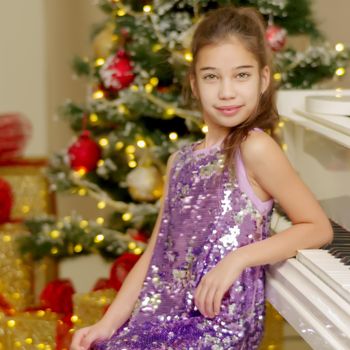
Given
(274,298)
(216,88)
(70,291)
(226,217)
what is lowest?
(70,291)

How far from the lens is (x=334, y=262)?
5.26 feet

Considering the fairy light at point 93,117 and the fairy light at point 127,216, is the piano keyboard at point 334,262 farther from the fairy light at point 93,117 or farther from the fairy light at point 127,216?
the fairy light at point 93,117

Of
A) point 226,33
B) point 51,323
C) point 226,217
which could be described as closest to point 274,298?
point 226,217

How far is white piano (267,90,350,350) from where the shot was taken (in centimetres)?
144

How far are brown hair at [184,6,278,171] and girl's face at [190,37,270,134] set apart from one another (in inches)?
0.6

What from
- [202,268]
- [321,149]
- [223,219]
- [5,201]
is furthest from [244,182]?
[5,201]

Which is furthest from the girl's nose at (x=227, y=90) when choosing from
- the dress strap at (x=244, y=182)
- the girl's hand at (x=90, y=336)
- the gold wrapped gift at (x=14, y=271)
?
the gold wrapped gift at (x=14, y=271)

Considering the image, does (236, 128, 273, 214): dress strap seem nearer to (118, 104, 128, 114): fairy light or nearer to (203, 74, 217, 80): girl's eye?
(203, 74, 217, 80): girl's eye

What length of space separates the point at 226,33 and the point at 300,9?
1608 mm

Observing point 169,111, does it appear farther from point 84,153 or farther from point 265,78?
point 265,78

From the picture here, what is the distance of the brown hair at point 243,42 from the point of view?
5.84ft

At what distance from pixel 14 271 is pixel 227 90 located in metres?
2.28

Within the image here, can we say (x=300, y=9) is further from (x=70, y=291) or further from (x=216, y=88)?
(x=216, y=88)

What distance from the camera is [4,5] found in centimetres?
468
